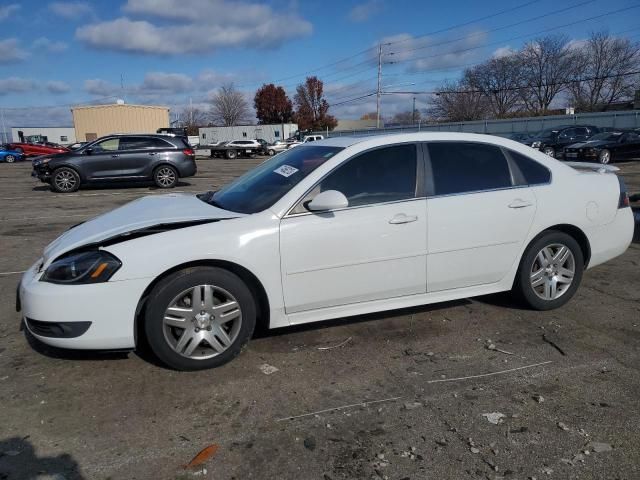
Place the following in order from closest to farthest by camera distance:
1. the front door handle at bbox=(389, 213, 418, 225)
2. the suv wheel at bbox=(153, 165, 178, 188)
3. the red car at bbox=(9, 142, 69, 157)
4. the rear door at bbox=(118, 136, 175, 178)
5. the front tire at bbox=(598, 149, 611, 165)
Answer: the front door handle at bbox=(389, 213, 418, 225) → the rear door at bbox=(118, 136, 175, 178) → the suv wheel at bbox=(153, 165, 178, 188) → the front tire at bbox=(598, 149, 611, 165) → the red car at bbox=(9, 142, 69, 157)

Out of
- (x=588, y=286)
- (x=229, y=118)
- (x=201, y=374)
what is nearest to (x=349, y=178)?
(x=201, y=374)

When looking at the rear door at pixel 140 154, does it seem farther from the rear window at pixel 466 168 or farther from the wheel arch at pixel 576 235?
the wheel arch at pixel 576 235

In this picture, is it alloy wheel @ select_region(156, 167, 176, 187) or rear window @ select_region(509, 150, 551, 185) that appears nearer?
rear window @ select_region(509, 150, 551, 185)

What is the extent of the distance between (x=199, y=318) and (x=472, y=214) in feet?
7.19

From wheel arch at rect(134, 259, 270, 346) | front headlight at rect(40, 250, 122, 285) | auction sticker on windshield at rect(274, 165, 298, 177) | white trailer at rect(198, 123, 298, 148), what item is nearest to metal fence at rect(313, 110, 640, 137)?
white trailer at rect(198, 123, 298, 148)

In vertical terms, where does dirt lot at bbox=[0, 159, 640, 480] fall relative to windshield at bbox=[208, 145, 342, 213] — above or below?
below

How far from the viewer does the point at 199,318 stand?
3.36 metres

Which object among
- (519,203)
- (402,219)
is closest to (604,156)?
(519,203)

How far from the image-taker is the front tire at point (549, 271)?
4.32m

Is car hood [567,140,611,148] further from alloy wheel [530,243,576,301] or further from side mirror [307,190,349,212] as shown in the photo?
side mirror [307,190,349,212]

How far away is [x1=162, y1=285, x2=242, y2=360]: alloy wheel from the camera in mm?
3314

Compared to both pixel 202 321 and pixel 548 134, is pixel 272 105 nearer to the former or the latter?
pixel 548 134

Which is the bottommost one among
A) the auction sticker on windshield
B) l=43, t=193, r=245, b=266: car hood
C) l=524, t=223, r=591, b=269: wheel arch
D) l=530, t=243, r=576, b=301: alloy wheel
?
l=530, t=243, r=576, b=301: alloy wheel

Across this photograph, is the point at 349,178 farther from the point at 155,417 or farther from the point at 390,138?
the point at 155,417
